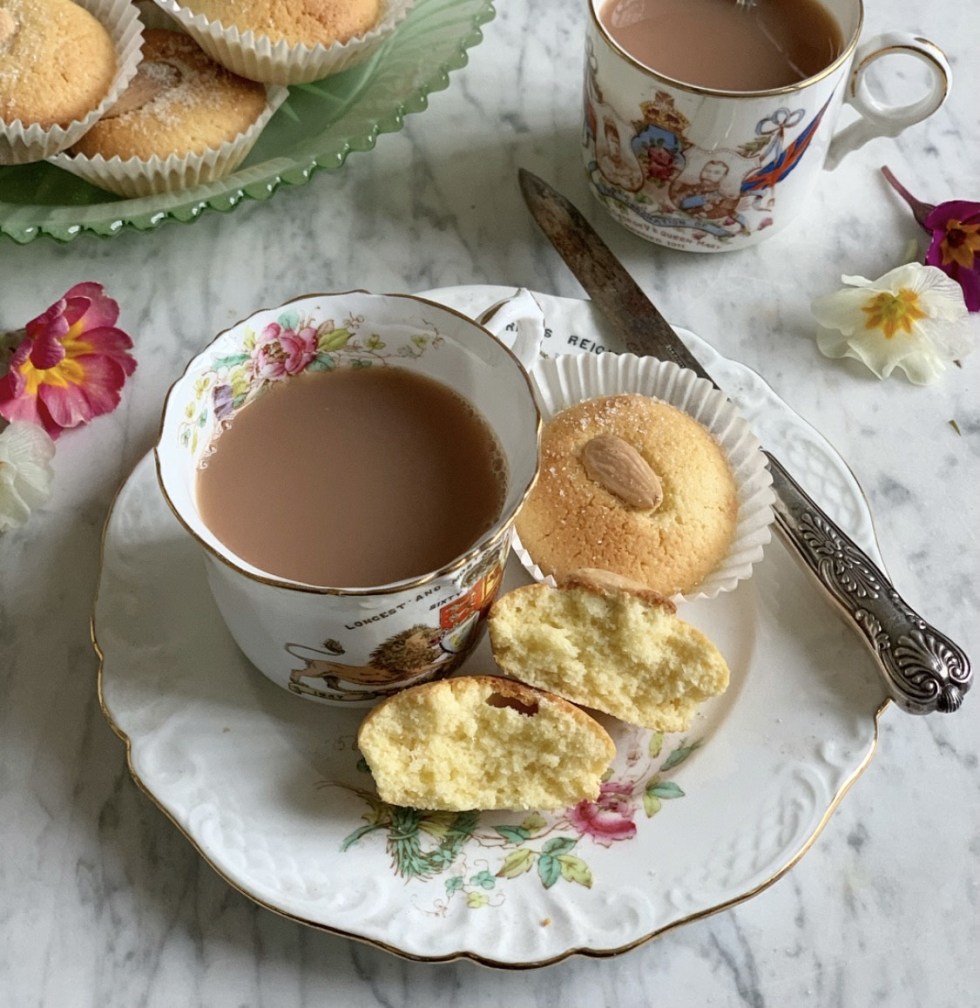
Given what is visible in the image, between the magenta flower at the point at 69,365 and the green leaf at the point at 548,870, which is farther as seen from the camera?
the magenta flower at the point at 69,365

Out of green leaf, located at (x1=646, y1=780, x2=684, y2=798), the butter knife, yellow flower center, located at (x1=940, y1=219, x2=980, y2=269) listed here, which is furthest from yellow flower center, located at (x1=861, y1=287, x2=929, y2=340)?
green leaf, located at (x1=646, y1=780, x2=684, y2=798)

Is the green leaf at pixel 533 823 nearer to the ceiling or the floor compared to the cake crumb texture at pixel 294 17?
nearer to the floor

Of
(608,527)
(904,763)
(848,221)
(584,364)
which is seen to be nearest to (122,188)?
(584,364)

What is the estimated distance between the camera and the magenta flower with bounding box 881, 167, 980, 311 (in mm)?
1497

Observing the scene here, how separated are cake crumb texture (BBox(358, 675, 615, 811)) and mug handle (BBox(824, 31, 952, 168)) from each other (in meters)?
0.89

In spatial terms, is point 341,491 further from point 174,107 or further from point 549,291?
point 174,107

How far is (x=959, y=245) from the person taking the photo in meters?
1.52

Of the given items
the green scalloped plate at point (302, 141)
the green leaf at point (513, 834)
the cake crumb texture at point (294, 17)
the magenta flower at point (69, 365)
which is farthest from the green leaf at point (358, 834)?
the cake crumb texture at point (294, 17)

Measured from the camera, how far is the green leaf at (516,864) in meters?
0.99

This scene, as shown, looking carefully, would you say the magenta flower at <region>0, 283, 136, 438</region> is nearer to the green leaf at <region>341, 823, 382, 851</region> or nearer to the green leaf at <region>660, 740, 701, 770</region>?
the green leaf at <region>341, 823, 382, 851</region>

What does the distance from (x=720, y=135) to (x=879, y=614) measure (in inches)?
22.9

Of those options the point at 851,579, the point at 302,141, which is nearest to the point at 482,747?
the point at 851,579

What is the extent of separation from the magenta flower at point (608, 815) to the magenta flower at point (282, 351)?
1.68ft

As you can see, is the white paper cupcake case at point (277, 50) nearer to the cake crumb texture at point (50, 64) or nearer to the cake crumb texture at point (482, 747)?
the cake crumb texture at point (50, 64)
